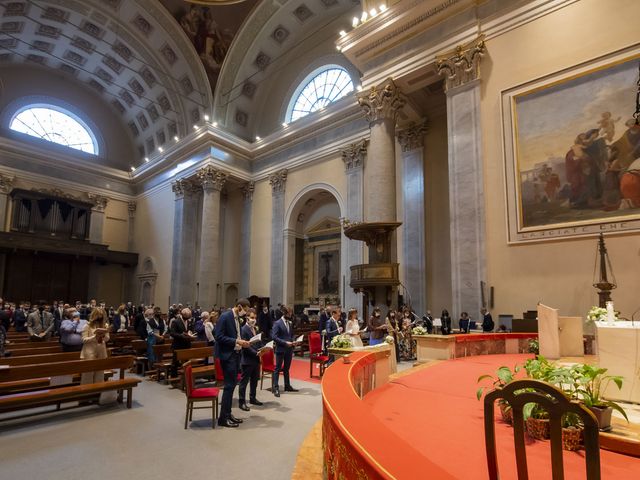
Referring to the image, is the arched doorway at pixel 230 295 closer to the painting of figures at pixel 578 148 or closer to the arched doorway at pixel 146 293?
the arched doorway at pixel 146 293

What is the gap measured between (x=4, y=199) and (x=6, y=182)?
3.18 ft

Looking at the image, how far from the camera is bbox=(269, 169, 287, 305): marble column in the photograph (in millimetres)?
18750

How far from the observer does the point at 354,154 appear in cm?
1664

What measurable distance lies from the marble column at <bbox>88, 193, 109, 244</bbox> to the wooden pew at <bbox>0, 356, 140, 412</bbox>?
2083 centimetres

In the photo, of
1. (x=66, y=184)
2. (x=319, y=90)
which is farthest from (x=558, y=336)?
(x=66, y=184)

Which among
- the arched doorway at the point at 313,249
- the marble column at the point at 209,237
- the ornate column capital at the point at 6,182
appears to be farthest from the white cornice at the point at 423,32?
the ornate column capital at the point at 6,182

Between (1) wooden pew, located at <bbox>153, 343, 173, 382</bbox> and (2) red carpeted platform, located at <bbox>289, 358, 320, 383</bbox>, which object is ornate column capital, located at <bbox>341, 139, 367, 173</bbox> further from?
(1) wooden pew, located at <bbox>153, 343, 173, 382</bbox>

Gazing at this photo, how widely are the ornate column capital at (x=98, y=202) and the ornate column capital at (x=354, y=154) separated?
17.2m

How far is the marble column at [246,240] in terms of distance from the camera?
20516mm

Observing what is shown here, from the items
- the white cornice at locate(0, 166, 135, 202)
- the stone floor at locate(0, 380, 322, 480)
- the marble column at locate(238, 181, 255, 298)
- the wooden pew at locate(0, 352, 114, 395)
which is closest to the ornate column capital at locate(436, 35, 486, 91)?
the stone floor at locate(0, 380, 322, 480)

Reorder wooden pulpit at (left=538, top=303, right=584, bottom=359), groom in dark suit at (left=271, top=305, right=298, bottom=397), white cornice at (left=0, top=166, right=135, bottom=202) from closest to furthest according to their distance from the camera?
wooden pulpit at (left=538, top=303, right=584, bottom=359) → groom in dark suit at (left=271, top=305, right=298, bottom=397) → white cornice at (left=0, top=166, right=135, bottom=202)

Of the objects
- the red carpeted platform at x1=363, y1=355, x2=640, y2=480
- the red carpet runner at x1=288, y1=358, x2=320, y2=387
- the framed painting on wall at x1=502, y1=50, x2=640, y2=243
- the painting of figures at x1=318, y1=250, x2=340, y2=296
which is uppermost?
the framed painting on wall at x1=502, y1=50, x2=640, y2=243

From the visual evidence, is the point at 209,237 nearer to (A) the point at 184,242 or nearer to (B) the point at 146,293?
(A) the point at 184,242

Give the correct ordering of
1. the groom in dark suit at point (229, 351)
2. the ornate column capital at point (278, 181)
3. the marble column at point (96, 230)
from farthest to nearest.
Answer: the marble column at point (96, 230)
the ornate column capital at point (278, 181)
the groom in dark suit at point (229, 351)
